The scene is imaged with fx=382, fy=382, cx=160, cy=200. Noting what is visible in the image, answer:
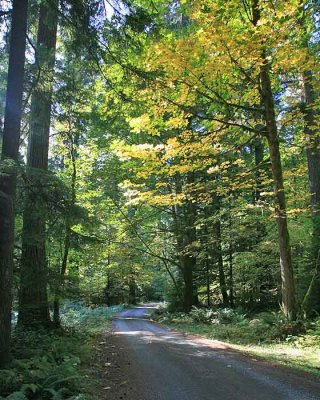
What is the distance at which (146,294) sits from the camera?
57.6 meters

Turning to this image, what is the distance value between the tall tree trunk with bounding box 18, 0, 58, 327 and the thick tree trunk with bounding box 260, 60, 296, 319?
5.49 metres

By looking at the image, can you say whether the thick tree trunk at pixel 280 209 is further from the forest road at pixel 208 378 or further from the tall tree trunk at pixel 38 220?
the tall tree trunk at pixel 38 220

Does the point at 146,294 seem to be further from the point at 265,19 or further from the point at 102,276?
the point at 265,19

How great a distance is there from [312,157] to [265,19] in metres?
7.11

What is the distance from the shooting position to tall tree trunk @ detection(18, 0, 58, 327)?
306 inches

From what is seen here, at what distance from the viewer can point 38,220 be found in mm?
8195

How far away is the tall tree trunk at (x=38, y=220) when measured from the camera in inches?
306

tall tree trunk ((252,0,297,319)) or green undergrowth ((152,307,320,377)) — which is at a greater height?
tall tree trunk ((252,0,297,319))

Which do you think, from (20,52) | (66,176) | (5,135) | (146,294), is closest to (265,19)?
(20,52)

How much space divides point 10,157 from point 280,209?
272 inches

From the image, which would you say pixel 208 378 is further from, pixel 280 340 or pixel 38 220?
pixel 38 220

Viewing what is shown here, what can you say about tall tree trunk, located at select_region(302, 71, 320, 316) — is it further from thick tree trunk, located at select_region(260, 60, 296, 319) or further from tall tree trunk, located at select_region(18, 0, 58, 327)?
tall tree trunk, located at select_region(18, 0, 58, 327)

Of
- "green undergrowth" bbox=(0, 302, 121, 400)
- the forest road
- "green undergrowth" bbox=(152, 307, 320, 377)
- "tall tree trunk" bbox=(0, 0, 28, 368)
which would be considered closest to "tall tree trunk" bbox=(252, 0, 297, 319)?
"green undergrowth" bbox=(152, 307, 320, 377)

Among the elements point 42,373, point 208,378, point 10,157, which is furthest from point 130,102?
point 208,378
